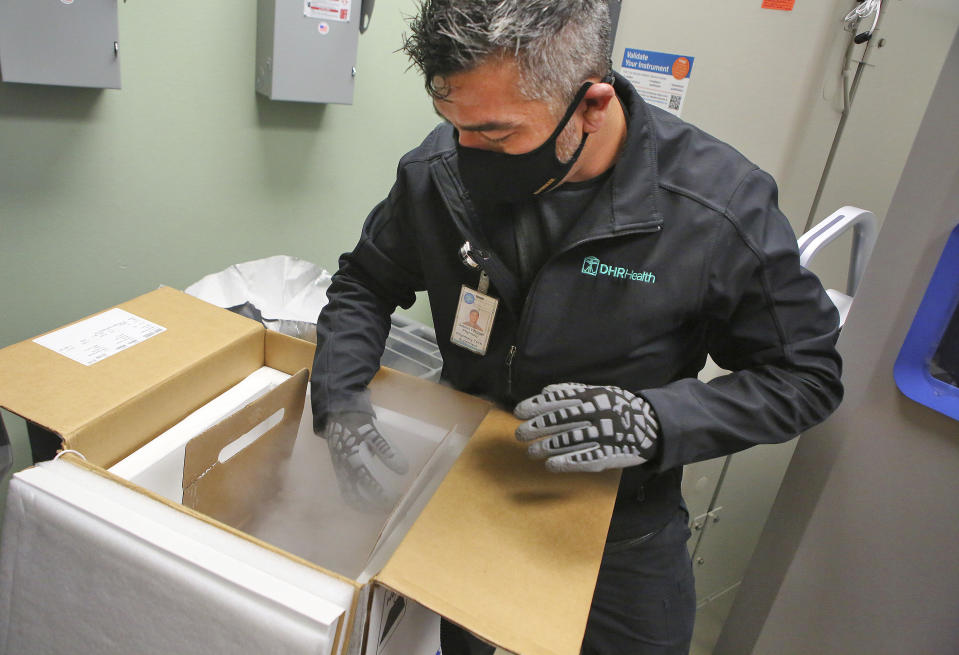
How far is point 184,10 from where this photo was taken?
137 centimetres

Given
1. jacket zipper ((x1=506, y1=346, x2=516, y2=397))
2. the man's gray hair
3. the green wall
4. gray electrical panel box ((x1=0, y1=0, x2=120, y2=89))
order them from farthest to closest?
1. the green wall
2. gray electrical panel box ((x1=0, y1=0, x2=120, y2=89))
3. jacket zipper ((x1=506, y1=346, x2=516, y2=397))
4. the man's gray hair

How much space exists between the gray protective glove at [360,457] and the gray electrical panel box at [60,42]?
0.83m

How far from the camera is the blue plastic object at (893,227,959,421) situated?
103cm

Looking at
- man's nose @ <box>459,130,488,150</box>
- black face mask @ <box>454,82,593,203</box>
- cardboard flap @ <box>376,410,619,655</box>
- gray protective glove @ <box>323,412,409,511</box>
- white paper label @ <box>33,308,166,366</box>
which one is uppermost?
man's nose @ <box>459,130,488,150</box>

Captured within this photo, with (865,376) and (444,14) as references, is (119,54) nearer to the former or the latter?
(444,14)

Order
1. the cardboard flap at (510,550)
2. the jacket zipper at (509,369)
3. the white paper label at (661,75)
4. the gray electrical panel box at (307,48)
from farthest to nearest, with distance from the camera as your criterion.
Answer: the white paper label at (661,75)
the gray electrical panel box at (307,48)
the jacket zipper at (509,369)
the cardboard flap at (510,550)

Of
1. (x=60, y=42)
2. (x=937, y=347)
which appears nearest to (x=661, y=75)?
(x=937, y=347)

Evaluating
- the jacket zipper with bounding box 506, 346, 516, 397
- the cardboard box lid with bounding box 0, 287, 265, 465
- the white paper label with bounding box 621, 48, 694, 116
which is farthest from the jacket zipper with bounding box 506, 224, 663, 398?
the white paper label with bounding box 621, 48, 694, 116

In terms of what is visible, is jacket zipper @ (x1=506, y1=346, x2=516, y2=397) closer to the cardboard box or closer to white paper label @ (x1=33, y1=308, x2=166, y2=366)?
the cardboard box

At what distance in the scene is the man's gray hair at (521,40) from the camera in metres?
0.72

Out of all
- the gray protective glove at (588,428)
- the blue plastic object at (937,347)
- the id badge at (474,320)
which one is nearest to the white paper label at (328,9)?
the id badge at (474,320)

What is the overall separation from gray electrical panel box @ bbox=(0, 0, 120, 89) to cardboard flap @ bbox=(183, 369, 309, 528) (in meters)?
0.75

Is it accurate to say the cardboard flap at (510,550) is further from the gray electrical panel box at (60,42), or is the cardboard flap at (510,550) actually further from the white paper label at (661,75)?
the white paper label at (661,75)

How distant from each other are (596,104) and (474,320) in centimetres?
37
